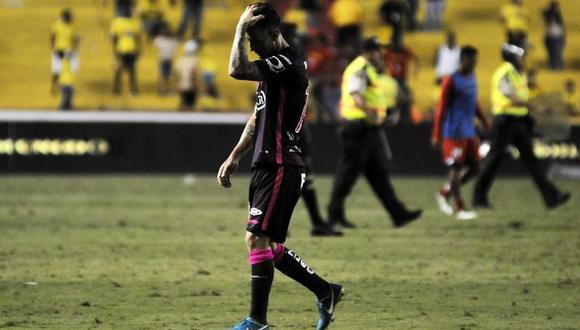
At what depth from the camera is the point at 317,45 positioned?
30500mm

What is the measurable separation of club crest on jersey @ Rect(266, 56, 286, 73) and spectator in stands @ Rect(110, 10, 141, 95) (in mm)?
23492

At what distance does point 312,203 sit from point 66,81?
52.8 ft

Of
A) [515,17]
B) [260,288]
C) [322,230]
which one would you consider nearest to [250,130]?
[260,288]

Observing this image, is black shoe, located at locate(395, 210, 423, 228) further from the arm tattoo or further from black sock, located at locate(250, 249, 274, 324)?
black sock, located at locate(250, 249, 274, 324)

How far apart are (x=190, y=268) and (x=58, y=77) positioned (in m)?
19.8

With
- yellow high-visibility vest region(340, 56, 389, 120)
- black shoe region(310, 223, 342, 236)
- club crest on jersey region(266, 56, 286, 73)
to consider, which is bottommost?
black shoe region(310, 223, 342, 236)

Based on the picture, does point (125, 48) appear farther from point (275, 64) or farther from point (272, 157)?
point (275, 64)

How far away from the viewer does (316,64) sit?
29.8 meters

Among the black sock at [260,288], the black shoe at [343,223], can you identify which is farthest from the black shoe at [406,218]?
the black sock at [260,288]

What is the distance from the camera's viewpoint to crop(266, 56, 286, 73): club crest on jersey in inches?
336

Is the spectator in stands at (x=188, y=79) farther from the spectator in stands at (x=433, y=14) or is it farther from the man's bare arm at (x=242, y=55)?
the man's bare arm at (x=242, y=55)

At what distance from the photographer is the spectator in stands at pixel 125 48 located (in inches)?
1255

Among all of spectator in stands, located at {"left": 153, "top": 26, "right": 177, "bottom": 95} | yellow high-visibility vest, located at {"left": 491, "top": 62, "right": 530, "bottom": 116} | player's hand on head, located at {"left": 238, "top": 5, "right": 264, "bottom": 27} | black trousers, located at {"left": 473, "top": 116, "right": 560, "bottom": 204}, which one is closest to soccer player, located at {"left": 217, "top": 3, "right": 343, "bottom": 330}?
player's hand on head, located at {"left": 238, "top": 5, "right": 264, "bottom": 27}

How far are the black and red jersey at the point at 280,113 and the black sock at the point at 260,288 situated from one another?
62 cm
